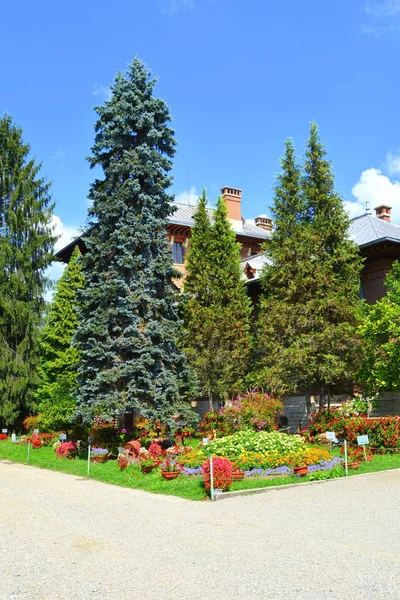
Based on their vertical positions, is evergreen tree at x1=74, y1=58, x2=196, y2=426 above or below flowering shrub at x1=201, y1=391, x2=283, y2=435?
above

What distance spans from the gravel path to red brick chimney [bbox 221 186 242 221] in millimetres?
31092

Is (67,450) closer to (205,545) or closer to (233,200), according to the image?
(205,545)

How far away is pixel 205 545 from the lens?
29.2 ft

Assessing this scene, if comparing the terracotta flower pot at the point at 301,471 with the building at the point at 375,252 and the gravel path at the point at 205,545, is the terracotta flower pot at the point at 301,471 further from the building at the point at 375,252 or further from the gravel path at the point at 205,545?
the building at the point at 375,252

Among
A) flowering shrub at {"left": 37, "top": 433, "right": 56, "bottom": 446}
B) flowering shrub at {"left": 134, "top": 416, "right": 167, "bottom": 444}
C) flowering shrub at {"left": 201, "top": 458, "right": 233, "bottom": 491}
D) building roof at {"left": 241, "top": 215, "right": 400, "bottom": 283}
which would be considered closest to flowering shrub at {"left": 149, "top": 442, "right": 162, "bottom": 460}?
flowering shrub at {"left": 134, "top": 416, "right": 167, "bottom": 444}

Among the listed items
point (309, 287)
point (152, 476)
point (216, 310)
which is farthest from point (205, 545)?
point (216, 310)

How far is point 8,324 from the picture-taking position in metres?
33.8

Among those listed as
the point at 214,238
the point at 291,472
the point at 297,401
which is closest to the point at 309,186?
the point at 214,238

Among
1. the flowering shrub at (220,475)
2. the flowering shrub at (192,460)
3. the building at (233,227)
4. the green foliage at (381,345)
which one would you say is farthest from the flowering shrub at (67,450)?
the building at (233,227)

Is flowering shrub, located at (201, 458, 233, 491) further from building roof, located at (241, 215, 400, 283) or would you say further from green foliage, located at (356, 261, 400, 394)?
building roof, located at (241, 215, 400, 283)

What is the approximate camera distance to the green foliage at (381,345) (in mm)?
21516

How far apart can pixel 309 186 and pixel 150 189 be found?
817cm

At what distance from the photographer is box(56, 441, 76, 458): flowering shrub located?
21.9 meters

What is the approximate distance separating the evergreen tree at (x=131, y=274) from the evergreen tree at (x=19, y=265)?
11.5 meters
